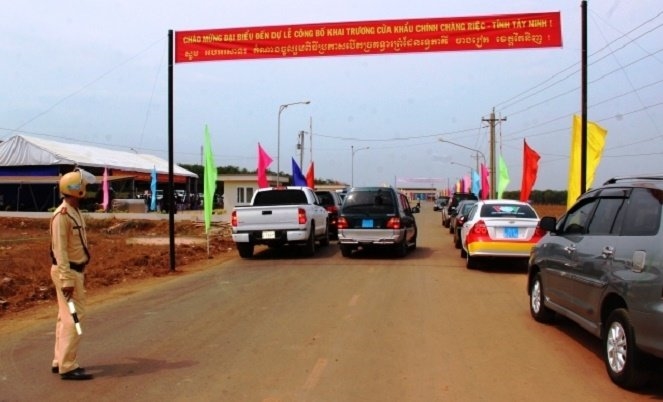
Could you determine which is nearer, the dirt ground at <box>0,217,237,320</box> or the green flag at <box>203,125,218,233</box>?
the dirt ground at <box>0,217,237,320</box>

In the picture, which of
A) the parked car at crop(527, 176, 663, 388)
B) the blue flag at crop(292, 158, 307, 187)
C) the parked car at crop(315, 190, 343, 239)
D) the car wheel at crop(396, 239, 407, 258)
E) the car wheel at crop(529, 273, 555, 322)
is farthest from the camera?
the blue flag at crop(292, 158, 307, 187)

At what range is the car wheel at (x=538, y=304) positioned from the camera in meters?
8.20

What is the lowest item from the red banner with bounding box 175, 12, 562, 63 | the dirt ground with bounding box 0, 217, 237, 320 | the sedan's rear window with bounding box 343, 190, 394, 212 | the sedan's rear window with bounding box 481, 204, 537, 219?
the dirt ground with bounding box 0, 217, 237, 320

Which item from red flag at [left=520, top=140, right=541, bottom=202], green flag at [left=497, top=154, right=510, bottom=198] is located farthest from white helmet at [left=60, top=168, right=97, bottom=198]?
green flag at [left=497, top=154, right=510, bottom=198]

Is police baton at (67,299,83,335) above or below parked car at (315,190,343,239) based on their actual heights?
below

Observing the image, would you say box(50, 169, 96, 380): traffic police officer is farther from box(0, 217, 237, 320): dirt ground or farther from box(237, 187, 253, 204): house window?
box(237, 187, 253, 204): house window

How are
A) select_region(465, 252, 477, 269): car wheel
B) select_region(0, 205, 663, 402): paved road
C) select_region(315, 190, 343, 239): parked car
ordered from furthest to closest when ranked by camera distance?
select_region(315, 190, 343, 239): parked car
select_region(465, 252, 477, 269): car wheel
select_region(0, 205, 663, 402): paved road

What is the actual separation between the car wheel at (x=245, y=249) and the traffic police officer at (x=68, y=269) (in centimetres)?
1111

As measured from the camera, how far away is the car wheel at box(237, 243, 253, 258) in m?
17.3

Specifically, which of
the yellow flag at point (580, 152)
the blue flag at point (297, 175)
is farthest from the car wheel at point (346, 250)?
the blue flag at point (297, 175)

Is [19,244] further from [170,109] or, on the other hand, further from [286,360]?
[286,360]

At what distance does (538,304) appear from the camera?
8.39 metres

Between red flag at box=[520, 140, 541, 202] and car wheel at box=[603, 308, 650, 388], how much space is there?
18.3 meters

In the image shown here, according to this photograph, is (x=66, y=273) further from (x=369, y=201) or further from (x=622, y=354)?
(x=369, y=201)
